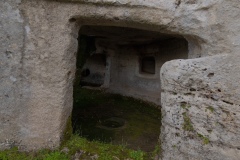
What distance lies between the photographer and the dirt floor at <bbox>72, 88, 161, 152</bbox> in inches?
165

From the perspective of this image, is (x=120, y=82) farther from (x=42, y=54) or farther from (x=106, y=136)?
(x=42, y=54)

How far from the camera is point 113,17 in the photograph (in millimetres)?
2859

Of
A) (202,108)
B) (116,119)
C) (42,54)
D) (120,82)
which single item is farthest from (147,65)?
(202,108)

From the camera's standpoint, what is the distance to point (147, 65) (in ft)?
25.3

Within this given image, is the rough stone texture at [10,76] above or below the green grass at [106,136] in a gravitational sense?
above

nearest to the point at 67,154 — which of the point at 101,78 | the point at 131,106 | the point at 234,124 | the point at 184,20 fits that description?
the point at 234,124

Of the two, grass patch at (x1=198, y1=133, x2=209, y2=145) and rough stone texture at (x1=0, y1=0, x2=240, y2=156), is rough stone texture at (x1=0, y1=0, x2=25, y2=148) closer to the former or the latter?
rough stone texture at (x1=0, y1=0, x2=240, y2=156)

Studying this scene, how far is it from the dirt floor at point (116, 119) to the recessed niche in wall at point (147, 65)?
1.12 m

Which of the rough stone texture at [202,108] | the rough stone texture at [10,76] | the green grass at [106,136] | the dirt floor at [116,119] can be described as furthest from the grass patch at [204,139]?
the rough stone texture at [10,76]

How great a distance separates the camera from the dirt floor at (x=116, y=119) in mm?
4195

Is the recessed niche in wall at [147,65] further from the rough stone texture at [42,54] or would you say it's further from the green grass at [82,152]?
the green grass at [82,152]

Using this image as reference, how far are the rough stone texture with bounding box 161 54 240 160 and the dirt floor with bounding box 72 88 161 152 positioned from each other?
1.92 ft

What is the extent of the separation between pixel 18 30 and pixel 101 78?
210 inches

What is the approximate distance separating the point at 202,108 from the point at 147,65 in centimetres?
533
